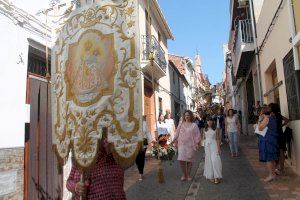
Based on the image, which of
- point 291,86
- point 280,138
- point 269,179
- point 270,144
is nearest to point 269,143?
point 270,144

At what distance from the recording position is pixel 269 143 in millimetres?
7535

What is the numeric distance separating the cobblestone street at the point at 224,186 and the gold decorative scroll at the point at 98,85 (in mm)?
3817

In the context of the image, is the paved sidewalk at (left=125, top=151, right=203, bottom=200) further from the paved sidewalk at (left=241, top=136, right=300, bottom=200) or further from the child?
the paved sidewalk at (left=241, top=136, right=300, bottom=200)

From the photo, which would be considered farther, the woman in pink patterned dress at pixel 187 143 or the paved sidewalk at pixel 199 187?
the woman in pink patterned dress at pixel 187 143

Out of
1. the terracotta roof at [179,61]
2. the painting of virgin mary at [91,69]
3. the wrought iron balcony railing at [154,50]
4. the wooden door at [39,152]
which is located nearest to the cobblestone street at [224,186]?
the wooden door at [39,152]

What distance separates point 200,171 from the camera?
963 cm

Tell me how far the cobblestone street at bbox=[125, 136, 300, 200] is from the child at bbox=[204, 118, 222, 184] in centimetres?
19

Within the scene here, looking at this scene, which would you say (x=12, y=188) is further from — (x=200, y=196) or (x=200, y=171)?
(x=200, y=171)

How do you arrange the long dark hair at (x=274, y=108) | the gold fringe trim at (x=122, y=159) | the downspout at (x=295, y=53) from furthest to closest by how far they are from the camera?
1. the long dark hair at (x=274, y=108)
2. the downspout at (x=295, y=53)
3. the gold fringe trim at (x=122, y=159)

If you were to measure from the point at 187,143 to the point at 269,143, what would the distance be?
1.91m

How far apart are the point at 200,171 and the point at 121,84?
22.6ft

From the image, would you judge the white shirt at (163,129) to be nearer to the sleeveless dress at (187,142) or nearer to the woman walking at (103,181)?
the sleeveless dress at (187,142)

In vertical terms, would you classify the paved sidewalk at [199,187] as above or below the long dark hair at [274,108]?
below

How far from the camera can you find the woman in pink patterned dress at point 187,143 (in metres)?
8.34
